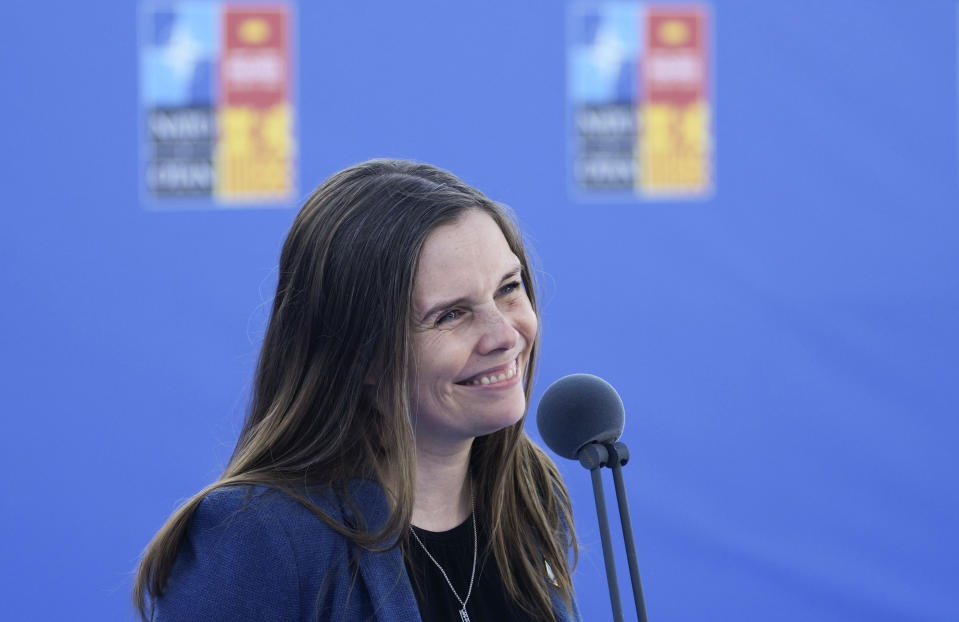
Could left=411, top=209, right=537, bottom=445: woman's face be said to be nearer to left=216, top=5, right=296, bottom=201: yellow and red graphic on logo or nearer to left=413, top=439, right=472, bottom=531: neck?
left=413, top=439, right=472, bottom=531: neck

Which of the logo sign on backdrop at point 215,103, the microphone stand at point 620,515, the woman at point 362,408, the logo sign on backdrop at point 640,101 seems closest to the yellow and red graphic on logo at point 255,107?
the logo sign on backdrop at point 215,103

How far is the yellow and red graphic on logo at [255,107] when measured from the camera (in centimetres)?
A: 258

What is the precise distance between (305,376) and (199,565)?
0.25 meters

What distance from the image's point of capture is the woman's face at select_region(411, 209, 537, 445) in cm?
122

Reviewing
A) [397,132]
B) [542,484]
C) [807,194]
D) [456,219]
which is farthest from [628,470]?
[456,219]

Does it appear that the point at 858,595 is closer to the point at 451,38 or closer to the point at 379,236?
the point at 451,38

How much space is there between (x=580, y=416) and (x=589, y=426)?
0.6 inches

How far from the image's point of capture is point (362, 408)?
51.3 inches

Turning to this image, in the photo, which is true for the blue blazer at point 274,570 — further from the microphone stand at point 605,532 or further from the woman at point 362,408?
the microphone stand at point 605,532

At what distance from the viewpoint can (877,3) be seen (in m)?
2.84

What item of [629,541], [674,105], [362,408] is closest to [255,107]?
[674,105]

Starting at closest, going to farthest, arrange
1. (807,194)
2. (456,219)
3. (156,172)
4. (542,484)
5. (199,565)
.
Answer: (199,565)
(456,219)
(542,484)
(156,172)
(807,194)

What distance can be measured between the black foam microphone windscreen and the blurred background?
1594mm

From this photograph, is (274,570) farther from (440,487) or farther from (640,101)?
(640,101)
